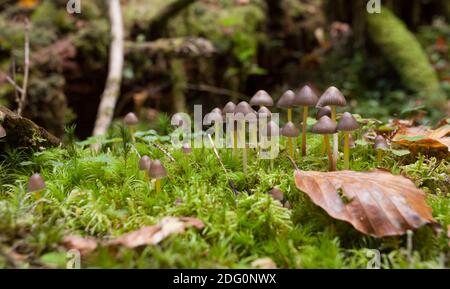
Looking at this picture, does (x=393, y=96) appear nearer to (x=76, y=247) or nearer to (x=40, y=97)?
A: (x=40, y=97)

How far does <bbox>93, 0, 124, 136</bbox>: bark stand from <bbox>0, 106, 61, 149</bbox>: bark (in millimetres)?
2684

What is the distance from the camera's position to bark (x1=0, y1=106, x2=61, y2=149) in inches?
117

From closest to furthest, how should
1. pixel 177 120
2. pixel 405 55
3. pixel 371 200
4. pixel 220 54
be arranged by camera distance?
pixel 371 200 < pixel 177 120 < pixel 405 55 < pixel 220 54

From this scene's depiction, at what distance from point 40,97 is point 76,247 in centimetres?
496

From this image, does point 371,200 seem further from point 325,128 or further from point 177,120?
point 177,120

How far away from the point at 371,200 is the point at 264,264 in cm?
73

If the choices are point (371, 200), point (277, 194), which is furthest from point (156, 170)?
point (371, 200)

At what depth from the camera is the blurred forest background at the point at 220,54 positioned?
6.84 m

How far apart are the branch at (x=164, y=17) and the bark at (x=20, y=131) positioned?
5.25 meters

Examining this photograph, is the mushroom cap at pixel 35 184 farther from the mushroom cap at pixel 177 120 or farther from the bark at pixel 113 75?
the bark at pixel 113 75

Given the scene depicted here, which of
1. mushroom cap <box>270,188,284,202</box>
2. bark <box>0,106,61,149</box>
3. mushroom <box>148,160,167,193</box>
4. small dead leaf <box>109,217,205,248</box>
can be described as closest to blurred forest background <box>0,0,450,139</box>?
bark <box>0,106,61,149</box>

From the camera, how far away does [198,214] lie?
2.38m

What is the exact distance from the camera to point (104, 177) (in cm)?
289
